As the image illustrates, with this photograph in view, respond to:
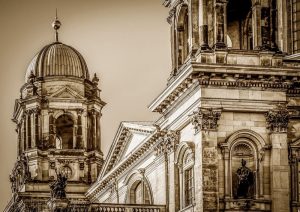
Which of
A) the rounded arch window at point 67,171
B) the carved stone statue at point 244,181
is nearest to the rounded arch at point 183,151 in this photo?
the carved stone statue at point 244,181

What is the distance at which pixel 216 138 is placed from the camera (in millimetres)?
50438

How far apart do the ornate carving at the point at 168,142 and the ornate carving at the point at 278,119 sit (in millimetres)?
5030

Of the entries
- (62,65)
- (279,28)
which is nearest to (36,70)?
(62,65)

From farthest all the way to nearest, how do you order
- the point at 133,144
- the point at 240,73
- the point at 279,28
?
the point at 133,144 < the point at 279,28 < the point at 240,73

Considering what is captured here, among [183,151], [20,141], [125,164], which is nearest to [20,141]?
[20,141]

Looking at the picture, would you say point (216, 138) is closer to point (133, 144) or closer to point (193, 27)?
point (193, 27)

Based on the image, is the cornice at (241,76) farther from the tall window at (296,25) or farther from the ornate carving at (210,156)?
the tall window at (296,25)

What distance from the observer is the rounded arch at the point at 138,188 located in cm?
6367

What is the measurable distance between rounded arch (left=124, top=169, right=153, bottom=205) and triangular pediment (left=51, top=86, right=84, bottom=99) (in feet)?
42.3

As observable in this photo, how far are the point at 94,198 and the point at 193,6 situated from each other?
27.4 metres

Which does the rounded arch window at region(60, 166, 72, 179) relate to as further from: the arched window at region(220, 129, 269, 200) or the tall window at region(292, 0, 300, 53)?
the arched window at region(220, 129, 269, 200)

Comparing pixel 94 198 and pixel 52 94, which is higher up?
pixel 52 94

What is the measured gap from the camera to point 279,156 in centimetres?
5059

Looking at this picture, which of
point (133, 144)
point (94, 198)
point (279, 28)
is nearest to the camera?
point (279, 28)
